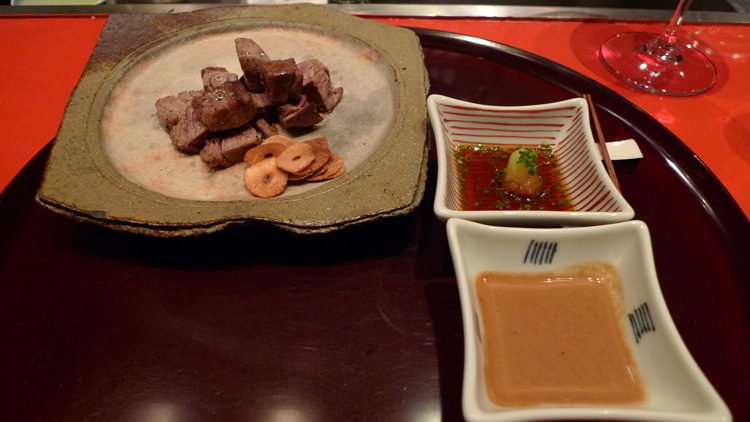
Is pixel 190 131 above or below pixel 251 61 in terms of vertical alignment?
below

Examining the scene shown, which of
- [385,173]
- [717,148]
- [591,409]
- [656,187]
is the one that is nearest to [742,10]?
[717,148]

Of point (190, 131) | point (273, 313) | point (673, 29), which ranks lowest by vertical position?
point (273, 313)

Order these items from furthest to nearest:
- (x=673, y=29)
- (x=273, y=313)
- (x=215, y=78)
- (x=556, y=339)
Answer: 1. (x=673, y=29)
2. (x=215, y=78)
3. (x=273, y=313)
4. (x=556, y=339)

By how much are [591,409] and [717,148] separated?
199 cm

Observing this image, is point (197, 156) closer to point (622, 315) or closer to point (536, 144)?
point (536, 144)

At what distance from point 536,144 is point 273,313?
1464mm

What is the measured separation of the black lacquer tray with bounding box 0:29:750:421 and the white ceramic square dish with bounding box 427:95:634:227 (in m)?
0.24

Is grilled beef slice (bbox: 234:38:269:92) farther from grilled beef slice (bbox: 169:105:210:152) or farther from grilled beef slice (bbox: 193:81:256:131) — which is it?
grilled beef slice (bbox: 169:105:210:152)

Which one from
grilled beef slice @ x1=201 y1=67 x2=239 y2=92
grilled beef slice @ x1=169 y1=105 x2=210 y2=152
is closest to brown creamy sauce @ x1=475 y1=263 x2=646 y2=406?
grilled beef slice @ x1=169 y1=105 x2=210 y2=152

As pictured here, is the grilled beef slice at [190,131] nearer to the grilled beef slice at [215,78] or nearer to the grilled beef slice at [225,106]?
the grilled beef slice at [225,106]

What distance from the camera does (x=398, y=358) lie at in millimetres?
1539

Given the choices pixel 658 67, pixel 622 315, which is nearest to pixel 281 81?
pixel 622 315

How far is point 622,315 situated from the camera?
4.83 ft

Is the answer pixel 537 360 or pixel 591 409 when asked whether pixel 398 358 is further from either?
pixel 591 409
